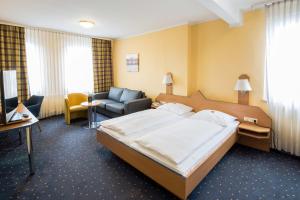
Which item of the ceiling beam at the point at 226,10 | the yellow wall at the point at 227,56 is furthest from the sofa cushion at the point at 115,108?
the ceiling beam at the point at 226,10

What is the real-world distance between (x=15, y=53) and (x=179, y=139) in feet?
14.7

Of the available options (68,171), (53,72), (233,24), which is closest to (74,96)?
(53,72)

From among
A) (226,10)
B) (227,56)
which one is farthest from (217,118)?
(226,10)

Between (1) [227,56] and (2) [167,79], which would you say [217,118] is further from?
(2) [167,79]

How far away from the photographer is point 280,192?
203 centimetres

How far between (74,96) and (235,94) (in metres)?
4.10

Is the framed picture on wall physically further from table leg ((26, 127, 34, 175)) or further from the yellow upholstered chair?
table leg ((26, 127, 34, 175))

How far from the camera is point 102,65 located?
590 centimetres

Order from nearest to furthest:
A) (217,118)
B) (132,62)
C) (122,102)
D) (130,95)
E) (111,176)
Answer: (111,176)
(217,118)
(130,95)
(122,102)
(132,62)

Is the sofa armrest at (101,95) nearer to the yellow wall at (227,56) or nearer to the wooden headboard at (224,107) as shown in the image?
the wooden headboard at (224,107)

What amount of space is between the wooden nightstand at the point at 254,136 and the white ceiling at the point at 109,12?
A: 206 cm

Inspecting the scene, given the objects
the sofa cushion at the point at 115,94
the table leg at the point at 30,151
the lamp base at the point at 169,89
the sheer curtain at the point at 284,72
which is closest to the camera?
the table leg at the point at 30,151

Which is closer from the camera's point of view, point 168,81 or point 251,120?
point 251,120

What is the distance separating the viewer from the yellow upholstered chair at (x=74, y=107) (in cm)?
439
